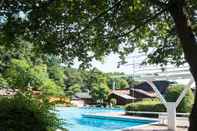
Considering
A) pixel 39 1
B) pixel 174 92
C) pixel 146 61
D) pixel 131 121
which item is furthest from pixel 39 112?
pixel 174 92

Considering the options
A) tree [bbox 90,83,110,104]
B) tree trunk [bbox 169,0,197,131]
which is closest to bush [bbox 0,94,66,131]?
tree trunk [bbox 169,0,197,131]

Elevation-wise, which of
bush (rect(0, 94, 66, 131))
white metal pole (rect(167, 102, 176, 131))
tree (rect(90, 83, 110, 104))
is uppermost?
tree (rect(90, 83, 110, 104))

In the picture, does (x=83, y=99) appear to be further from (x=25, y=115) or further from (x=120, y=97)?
(x=25, y=115)

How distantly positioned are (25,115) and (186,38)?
2.61 meters

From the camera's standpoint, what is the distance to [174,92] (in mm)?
23812

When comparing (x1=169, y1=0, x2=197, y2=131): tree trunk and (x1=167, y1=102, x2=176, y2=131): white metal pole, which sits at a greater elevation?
(x1=169, y1=0, x2=197, y2=131): tree trunk

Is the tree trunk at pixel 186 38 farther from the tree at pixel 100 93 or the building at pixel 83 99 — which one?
the building at pixel 83 99

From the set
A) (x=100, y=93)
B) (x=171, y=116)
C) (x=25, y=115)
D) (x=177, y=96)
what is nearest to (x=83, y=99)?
(x=100, y=93)

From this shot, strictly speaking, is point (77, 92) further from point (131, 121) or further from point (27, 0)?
point (27, 0)

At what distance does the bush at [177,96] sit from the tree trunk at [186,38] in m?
18.4

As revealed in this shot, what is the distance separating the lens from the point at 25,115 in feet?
18.0

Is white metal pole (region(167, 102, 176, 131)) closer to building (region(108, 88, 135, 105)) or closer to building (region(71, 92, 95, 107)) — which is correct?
building (region(108, 88, 135, 105))

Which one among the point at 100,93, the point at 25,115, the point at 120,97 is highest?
the point at 100,93

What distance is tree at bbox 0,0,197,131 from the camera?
5.15 m
